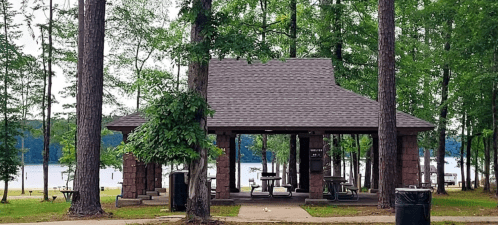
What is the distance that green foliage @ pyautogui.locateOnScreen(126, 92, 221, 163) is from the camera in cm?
1284

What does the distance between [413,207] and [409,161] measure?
8.02 m

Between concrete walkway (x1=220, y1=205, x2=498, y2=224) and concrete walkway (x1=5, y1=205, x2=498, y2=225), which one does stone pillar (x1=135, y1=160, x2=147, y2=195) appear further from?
concrete walkway (x1=5, y1=205, x2=498, y2=225)

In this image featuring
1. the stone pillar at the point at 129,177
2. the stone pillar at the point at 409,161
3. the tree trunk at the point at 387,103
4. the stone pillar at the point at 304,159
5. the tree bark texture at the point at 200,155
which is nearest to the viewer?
the tree bark texture at the point at 200,155

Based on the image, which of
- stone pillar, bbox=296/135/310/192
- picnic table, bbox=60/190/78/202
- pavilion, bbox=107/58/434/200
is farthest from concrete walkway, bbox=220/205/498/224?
stone pillar, bbox=296/135/310/192

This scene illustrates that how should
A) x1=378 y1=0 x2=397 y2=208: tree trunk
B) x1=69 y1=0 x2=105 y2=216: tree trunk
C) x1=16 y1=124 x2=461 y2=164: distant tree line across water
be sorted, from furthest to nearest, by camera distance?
1. x1=16 y1=124 x2=461 y2=164: distant tree line across water
2. x1=378 y1=0 x2=397 y2=208: tree trunk
3. x1=69 y1=0 x2=105 y2=216: tree trunk

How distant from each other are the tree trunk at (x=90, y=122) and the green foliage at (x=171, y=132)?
3221 mm

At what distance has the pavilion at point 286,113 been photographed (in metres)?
19.4

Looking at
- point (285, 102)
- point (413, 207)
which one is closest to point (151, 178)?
point (285, 102)

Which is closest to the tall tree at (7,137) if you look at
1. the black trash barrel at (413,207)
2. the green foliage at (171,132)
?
the green foliage at (171,132)

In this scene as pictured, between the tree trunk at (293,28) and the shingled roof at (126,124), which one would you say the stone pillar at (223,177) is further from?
the tree trunk at (293,28)

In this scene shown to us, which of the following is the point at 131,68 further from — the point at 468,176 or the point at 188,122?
the point at 188,122

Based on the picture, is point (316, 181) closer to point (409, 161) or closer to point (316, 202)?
point (316, 202)

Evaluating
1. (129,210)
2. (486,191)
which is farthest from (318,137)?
(486,191)

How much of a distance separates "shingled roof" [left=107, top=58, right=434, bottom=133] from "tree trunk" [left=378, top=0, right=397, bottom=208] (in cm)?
211
